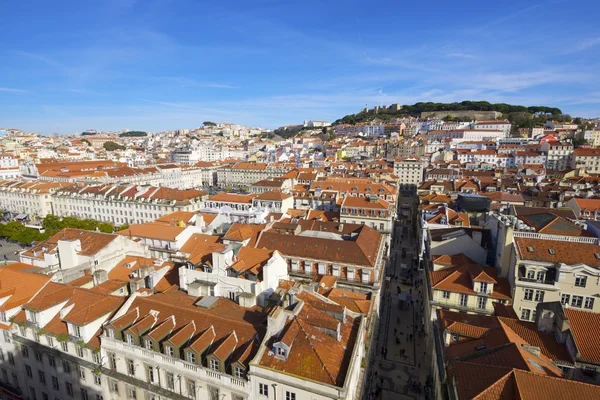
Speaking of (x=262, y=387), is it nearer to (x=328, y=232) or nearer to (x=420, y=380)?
(x=420, y=380)

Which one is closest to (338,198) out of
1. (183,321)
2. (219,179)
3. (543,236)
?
(543,236)

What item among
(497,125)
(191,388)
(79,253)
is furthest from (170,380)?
(497,125)

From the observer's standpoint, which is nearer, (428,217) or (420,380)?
(420,380)

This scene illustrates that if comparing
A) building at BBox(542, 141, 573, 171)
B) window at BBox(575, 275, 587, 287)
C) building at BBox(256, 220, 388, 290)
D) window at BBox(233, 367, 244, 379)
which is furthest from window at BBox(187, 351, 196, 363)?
building at BBox(542, 141, 573, 171)

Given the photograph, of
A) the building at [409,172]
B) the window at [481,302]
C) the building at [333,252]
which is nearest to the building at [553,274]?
the window at [481,302]

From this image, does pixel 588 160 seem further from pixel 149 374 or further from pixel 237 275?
pixel 149 374

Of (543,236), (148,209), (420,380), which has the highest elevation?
(543,236)
